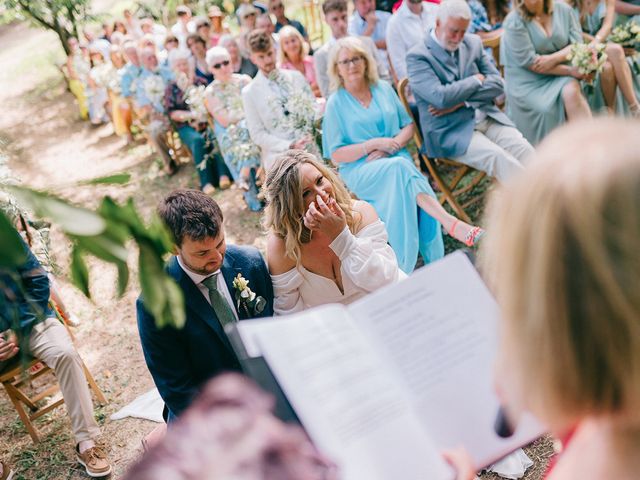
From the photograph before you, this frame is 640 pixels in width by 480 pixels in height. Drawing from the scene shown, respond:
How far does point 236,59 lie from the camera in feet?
21.7

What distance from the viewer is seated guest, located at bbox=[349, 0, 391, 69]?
20.8ft

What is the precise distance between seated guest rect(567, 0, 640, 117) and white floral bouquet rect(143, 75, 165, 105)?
4.74m

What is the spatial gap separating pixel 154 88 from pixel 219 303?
5.44 meters

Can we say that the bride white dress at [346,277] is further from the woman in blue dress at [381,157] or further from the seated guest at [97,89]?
the seated guest at [97,89]

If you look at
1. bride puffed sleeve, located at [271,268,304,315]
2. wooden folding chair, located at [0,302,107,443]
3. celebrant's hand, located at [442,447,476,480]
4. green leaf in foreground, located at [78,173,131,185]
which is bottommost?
wooden folding chair, located at [0,302,107,443]

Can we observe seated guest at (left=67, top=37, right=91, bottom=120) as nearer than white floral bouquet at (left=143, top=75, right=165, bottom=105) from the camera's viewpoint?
No

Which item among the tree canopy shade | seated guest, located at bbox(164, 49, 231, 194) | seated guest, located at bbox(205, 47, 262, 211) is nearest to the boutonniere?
seated guest, located at bbox(205, 47, 262, 211)

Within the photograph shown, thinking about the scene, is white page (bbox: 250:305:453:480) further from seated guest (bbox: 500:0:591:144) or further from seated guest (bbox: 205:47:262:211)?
seated guest (bbox: 205:47:262:211)

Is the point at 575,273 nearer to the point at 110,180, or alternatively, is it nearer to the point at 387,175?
the point at 110,180

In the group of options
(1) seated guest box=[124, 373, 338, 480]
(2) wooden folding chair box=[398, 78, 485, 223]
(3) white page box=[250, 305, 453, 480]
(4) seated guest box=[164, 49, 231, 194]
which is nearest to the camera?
(1) seated guest box=[124, 373, 338, 480]

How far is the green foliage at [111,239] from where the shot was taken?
67cm

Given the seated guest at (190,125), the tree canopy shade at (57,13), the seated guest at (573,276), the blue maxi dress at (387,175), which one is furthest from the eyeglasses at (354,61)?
the tree canopy shade at (57,13)

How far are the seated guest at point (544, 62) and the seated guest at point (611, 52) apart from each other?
0.31 m

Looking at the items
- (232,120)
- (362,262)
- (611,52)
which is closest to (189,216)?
(362,262)
